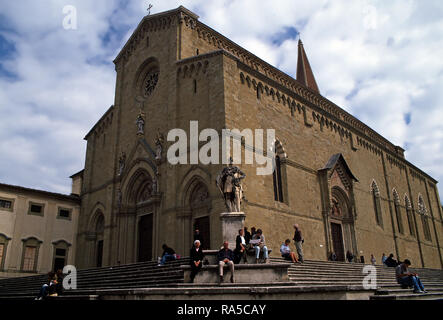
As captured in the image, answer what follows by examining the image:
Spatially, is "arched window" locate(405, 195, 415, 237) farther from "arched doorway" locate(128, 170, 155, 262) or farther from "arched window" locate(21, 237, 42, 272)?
"arched window" locate(21, 237, 42, 272)

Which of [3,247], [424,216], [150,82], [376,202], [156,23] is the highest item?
[156,23]

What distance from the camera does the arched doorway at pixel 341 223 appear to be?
23.0 m

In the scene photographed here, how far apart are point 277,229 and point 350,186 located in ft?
31.2

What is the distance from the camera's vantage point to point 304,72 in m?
44.2

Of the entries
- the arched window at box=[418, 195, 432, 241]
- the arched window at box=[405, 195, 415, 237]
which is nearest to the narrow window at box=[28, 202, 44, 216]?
the arched window at box=[405, 195, 415, 237]

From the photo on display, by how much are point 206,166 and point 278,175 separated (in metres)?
5.01

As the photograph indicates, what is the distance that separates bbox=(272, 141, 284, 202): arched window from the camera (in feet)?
64.7

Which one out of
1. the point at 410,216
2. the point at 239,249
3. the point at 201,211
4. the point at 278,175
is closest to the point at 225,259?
the point at 239,249

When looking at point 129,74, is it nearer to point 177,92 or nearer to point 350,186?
point 177,92

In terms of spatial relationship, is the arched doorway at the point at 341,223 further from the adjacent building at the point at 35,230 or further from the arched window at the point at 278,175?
the adjacent building at the point at 35,230

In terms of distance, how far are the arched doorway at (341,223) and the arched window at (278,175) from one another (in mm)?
4653

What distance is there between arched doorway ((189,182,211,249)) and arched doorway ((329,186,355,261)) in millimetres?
9086

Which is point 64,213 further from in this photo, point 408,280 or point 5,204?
point 408,280

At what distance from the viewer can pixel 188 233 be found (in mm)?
17656
